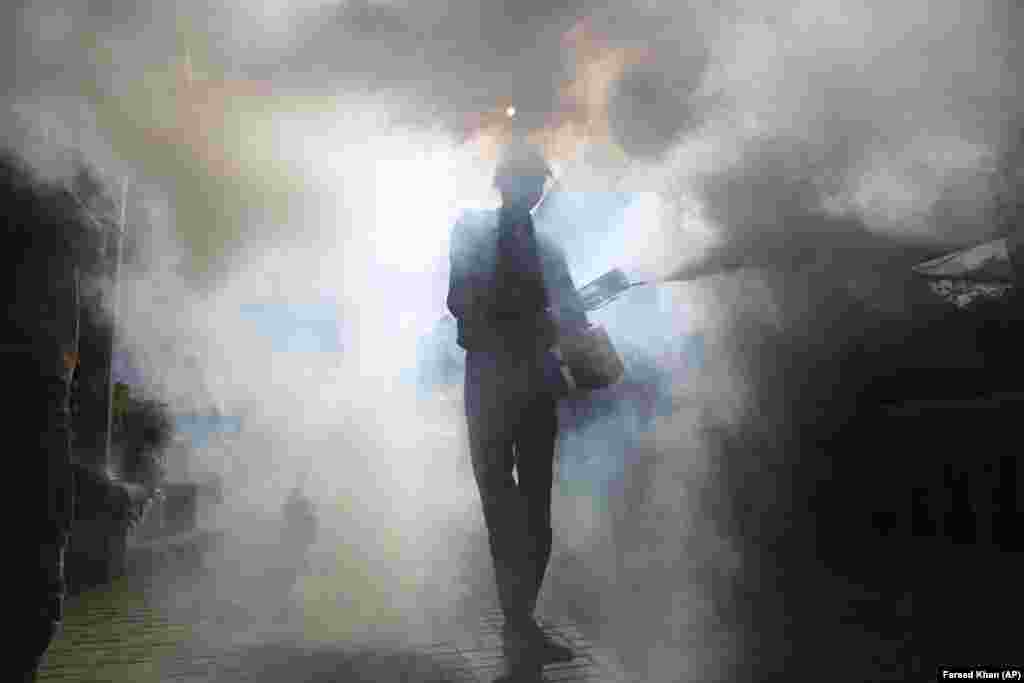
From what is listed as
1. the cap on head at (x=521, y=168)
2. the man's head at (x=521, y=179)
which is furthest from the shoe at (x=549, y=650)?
the cap on head at (x=521, y=168)

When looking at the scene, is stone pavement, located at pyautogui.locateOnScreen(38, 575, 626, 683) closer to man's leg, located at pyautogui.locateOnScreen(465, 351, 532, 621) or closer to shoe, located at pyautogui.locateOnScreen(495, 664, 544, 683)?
shoe, located at pyautogui.locateOnScreen(495, 664, 544, 683)

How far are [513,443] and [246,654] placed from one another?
4.26 feet

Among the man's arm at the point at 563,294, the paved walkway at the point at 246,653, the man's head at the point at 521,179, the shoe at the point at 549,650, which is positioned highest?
the man's head at the point at 521,179

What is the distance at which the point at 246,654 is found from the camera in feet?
9.96

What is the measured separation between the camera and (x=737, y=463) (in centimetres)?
→ 564

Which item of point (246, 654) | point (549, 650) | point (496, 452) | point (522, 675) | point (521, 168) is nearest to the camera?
point (522, 675)

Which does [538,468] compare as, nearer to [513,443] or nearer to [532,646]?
[513,443]

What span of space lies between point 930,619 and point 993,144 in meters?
2.68

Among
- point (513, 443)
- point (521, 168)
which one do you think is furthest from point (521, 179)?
point (513, 443)

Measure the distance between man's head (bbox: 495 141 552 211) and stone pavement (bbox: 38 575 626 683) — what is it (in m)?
1.84

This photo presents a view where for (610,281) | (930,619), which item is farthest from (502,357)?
(930,619)

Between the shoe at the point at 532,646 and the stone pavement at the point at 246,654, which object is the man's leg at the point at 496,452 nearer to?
the shoe at the point at 532,646

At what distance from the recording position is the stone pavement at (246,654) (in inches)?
109

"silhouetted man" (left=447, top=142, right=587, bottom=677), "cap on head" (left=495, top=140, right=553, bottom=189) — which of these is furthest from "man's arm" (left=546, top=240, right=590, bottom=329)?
"cap on head" (left=495, top=140, right=553, bottom=189)
